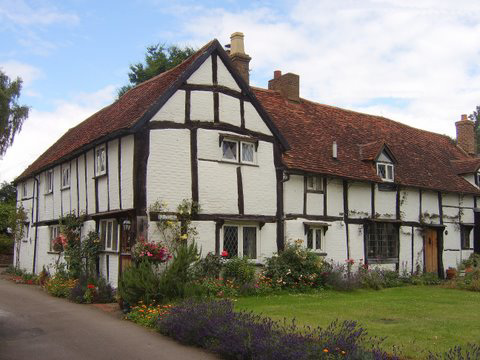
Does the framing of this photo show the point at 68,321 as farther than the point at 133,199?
No

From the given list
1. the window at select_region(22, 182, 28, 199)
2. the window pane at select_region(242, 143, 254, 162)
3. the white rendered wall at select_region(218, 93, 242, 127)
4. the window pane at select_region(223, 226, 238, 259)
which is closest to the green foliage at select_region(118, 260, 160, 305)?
the window pane at select_region(223, 226, 238, 259)

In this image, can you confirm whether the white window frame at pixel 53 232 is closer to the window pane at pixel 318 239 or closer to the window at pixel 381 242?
the window pane at pixel 318 239

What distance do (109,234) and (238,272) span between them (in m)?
4.26

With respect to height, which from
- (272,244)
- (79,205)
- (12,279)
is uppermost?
(79,205)

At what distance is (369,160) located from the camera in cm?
2050

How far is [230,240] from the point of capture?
52.7 ft

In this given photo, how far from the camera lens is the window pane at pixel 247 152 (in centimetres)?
1672

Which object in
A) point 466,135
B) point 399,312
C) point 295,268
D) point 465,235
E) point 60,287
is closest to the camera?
point 399,312

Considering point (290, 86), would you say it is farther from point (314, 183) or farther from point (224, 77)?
point (224, 77)

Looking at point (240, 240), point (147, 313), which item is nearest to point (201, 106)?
point (240, 240)

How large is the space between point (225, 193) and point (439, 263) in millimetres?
12200

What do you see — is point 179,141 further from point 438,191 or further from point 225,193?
point 438,191

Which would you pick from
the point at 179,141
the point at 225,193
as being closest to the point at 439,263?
the point at 225,193

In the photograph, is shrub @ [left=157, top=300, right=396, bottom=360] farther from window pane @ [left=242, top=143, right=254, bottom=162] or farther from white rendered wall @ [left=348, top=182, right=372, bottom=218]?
white rendered wall @ [left=348, top=182, right=372, bottom=218]
